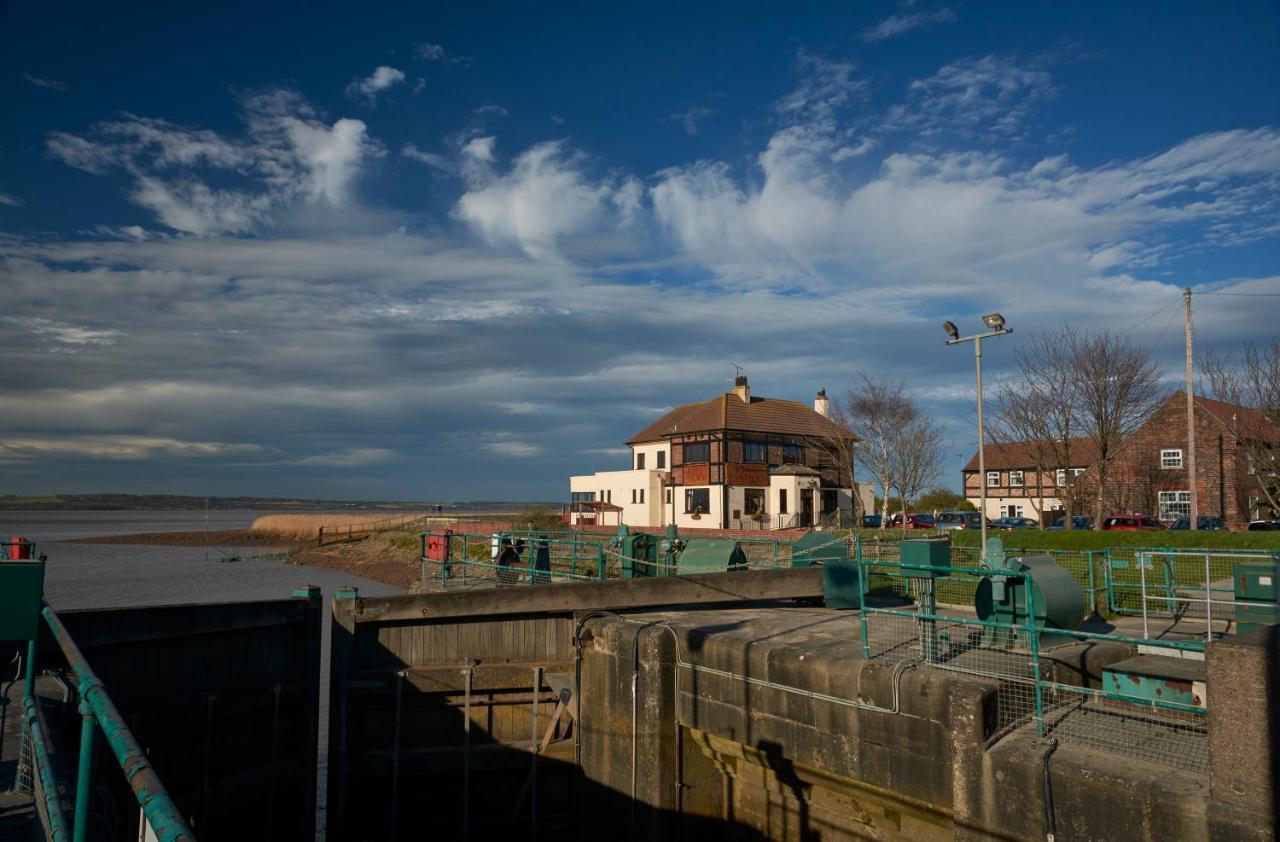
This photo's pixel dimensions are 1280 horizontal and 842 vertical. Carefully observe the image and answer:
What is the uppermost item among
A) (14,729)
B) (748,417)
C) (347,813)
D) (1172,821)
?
(748,417)

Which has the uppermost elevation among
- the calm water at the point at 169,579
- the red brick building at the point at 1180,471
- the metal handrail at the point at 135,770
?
the red brick building at the point at 1180,471

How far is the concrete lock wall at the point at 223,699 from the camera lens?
1109 cm

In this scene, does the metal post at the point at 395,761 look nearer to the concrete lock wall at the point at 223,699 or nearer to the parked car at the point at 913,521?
the concrete lock wall at the point at 223,699

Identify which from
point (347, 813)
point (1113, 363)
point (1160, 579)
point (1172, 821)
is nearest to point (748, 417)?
point (1113, 363)

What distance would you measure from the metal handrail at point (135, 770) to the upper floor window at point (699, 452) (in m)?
49.9

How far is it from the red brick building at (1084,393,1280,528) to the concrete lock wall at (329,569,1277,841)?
114ft

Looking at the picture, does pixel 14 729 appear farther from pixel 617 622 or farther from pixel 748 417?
pixel 748 417

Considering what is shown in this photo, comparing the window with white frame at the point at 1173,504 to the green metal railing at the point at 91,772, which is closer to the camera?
the green metal railing at the point at 91,772

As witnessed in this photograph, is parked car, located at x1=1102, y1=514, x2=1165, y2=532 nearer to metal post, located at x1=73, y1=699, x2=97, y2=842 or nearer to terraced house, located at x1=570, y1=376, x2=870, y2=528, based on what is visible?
terraced house, located at x1=570, y1=376, x2=870, y2=528

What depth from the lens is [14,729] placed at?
24.6ft

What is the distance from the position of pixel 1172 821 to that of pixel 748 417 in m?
48.1

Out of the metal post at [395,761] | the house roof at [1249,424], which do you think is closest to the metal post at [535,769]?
the metal post at [395,761]

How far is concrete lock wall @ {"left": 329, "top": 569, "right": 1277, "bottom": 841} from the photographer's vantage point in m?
7.49

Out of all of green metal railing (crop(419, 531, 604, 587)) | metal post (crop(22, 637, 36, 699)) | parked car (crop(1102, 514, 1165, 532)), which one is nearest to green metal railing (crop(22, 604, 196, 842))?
metal post (crop(22, 637, 36, 699))
